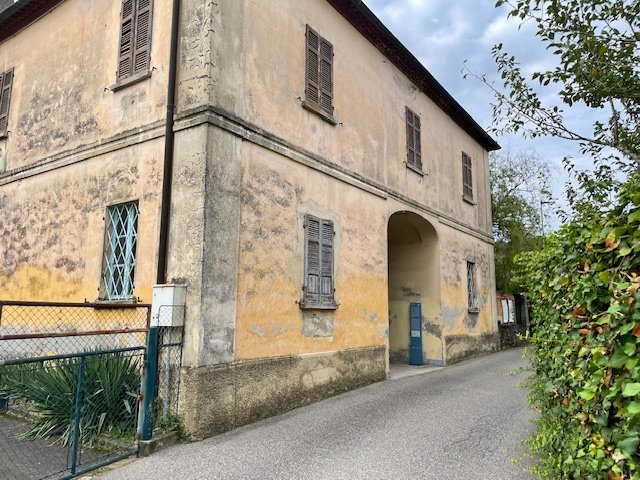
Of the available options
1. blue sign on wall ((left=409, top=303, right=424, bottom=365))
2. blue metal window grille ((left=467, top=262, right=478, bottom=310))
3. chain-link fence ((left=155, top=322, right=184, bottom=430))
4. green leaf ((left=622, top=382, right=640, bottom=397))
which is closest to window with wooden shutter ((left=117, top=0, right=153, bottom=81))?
chain-link fence ((left=155, top=322, right=184, bottom=430))

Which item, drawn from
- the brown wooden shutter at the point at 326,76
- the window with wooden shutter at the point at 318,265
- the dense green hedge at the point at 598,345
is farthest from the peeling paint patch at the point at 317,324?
the dense green hedge at the point at 598,345

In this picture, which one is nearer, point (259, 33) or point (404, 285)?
point (259, 33)

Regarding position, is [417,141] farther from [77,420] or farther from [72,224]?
[77,420]

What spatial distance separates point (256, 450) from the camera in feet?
17.3

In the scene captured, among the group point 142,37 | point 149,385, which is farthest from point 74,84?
point 149,385

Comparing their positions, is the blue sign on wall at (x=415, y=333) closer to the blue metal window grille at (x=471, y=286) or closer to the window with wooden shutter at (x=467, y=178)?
the blue metal window grille at (x=471, y=286)

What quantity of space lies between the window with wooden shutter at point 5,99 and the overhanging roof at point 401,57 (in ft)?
21.7

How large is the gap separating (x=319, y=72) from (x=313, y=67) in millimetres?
144

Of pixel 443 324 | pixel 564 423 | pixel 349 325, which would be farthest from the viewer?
pixel 443 324

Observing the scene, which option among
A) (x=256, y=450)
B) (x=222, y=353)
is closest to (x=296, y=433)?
(x=256, y=450)

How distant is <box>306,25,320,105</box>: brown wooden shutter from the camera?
8.38 metres

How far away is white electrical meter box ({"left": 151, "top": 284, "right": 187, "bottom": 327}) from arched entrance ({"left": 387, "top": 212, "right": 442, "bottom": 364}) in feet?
22.1

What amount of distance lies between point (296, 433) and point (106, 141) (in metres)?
5.13

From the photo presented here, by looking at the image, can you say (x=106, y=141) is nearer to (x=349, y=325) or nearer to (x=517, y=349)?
(x=349, y=325)
